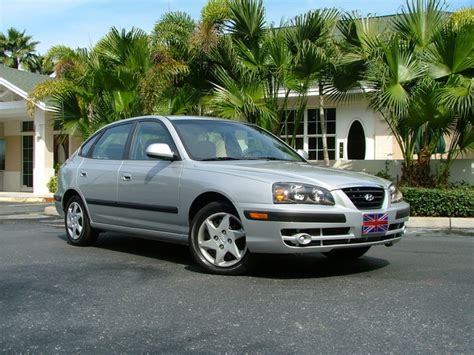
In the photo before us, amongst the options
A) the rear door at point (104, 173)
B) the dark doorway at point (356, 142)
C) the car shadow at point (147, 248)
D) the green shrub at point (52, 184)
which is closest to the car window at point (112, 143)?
the rear door at point (104, 173)

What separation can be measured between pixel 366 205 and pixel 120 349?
2.71 meters

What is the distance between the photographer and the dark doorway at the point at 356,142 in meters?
16.5

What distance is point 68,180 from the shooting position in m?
7.51

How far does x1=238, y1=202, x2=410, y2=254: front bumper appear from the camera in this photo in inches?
197

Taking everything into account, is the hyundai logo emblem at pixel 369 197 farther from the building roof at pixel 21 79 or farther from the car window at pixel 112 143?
the building roof at pixel 21 79

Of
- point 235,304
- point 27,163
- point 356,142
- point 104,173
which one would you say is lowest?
point 235,304

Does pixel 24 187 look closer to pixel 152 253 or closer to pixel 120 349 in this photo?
pixel 152 253

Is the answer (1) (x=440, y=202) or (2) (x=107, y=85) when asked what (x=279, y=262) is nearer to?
(1) (x=440, y=202)

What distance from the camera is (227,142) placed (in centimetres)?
640

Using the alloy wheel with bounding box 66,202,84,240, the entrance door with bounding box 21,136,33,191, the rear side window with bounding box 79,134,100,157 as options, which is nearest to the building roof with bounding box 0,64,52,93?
the entrance door with bounding box 21,136,33,191

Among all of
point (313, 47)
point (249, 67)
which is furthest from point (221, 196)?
point (249, 67)

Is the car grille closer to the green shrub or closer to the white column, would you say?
the green shrub

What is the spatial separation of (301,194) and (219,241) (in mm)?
948

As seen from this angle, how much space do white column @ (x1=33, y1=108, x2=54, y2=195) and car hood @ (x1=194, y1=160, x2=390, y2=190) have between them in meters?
14.6
